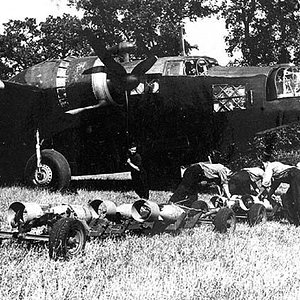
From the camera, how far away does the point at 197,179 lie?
8844 mm

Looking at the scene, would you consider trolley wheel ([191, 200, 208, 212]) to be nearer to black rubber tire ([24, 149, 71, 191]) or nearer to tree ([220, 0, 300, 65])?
black rubber tire ([24, 149, 71, 191])

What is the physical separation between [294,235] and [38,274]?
407cm

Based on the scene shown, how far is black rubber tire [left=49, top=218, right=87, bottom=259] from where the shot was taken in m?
5.10

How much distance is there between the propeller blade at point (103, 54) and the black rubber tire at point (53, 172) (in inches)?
85.1

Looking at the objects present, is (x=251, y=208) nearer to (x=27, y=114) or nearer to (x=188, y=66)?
(x=188, y=66)

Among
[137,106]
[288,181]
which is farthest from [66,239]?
[137,106]

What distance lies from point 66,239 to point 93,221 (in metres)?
1.38

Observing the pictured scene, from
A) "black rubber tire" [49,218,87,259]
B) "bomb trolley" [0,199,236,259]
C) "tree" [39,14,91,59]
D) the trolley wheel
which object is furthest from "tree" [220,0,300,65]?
"tree" [39,14,91,59]

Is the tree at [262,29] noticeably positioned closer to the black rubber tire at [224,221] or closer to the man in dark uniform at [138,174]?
the man in dark uniform at [138,174]

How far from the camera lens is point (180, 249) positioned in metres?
6.05

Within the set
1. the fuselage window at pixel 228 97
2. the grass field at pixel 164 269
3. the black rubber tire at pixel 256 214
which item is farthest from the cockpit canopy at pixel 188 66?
the grass field at pixel 164 269

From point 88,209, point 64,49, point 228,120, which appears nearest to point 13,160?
point 228,120

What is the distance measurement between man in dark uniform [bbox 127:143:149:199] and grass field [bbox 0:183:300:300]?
3417 millimetres

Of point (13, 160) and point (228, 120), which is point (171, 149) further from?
point (13, 160)
